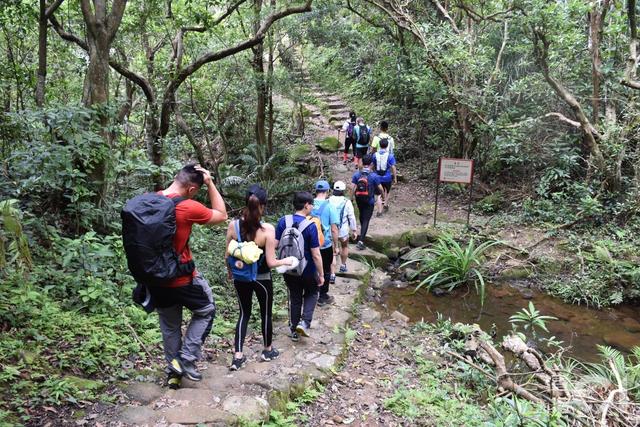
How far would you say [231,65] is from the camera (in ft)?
42.6

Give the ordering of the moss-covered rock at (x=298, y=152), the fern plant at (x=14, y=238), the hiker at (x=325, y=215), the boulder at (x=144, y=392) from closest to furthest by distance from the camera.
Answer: the fern plant at (x=14, y=238)
the boulder at (x=144, y=392)
the hiker at (x=325, y=215)
the moss-covered rock at (x=298, y=152)

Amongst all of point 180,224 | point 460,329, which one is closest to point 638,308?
point 460,329

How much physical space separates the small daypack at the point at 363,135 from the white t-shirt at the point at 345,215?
5.84 meters

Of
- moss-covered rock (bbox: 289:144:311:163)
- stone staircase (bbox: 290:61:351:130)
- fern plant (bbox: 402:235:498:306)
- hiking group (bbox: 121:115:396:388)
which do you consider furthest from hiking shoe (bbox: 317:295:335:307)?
stone staircase (bbox: 290:61:351:130)

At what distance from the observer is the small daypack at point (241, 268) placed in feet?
14.4

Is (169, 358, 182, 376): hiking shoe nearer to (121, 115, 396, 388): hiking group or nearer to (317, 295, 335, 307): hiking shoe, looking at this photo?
(121, 115, 396, 388): hiking group

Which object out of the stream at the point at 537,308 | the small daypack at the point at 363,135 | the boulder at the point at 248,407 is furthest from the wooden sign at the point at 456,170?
the boulder at the point at 248,407

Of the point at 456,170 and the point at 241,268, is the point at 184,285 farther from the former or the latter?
the point at 456,170

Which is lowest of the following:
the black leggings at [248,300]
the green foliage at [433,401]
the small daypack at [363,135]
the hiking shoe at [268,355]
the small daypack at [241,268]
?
the green foliage at [433,401]

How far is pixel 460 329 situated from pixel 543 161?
7202mm

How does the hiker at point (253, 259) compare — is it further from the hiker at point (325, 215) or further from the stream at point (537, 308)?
the stream at point (537, 308)

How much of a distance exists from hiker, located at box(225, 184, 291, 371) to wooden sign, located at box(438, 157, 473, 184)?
672cm

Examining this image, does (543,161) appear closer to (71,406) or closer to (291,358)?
(291,358)

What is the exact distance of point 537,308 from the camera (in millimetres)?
8219
